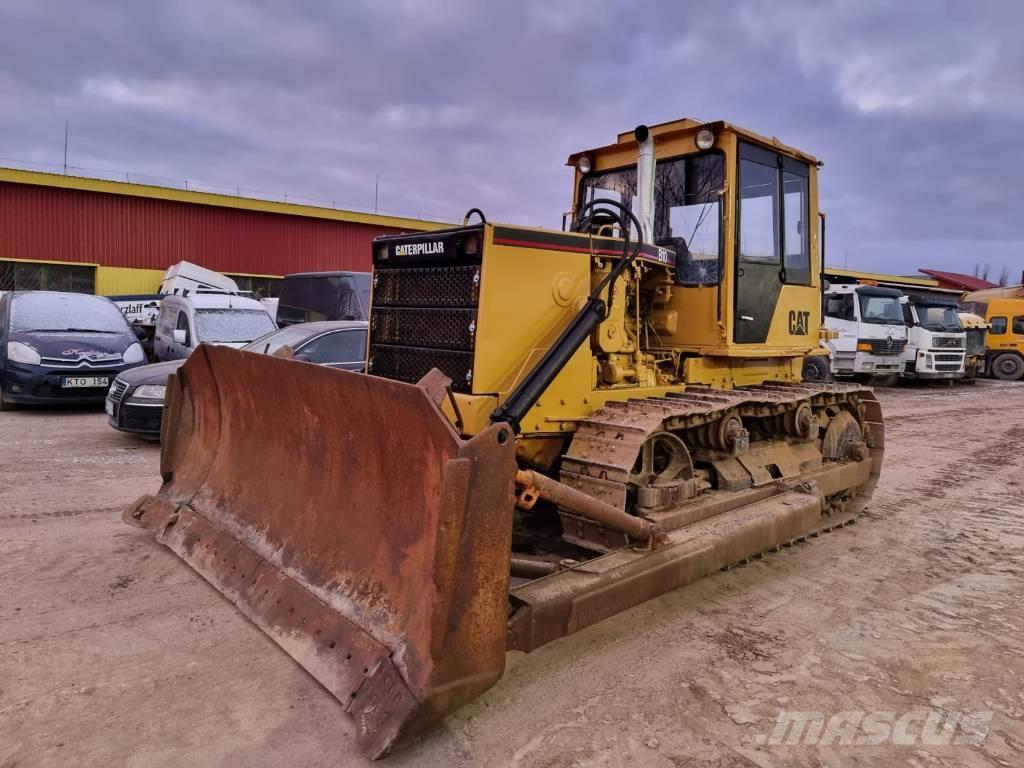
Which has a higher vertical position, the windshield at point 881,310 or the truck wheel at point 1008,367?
the windshield at point 881,310

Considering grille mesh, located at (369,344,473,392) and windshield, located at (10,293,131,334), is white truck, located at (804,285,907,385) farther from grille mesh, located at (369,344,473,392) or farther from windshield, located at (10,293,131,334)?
windshield, located at (10,293,131,334)

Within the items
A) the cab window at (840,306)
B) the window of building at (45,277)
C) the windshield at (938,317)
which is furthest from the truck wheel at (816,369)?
the window of building at (45,277)

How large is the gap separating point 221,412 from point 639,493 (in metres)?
2.73

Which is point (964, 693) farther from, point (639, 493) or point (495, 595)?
point (495, 595)

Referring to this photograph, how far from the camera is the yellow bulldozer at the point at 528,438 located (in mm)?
2818

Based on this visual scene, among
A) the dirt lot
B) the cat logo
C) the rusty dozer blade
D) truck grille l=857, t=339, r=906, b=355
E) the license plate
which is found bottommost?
the dirt lot

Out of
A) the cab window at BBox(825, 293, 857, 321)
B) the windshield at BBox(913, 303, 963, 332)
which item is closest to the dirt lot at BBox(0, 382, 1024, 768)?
the cab window at BBox(825, 293, 857, 321)

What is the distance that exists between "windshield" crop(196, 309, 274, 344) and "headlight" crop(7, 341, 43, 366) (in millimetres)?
2062

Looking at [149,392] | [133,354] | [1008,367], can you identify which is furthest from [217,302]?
[1008,367]

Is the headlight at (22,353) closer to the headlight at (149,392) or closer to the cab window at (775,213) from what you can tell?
the headlight at (149,392)

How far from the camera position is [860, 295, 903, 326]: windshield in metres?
17.2

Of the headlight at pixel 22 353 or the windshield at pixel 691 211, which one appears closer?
the windshield at pixel 691 211

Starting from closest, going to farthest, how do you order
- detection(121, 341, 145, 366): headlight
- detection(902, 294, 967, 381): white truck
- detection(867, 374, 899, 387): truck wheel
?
detection(121, 341, 145, 366): headlight < detection(902, 294, 967, 381): white truck < detection(867, 374, 899, 387): truck wheel

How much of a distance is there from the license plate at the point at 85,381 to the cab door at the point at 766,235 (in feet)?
28.0
